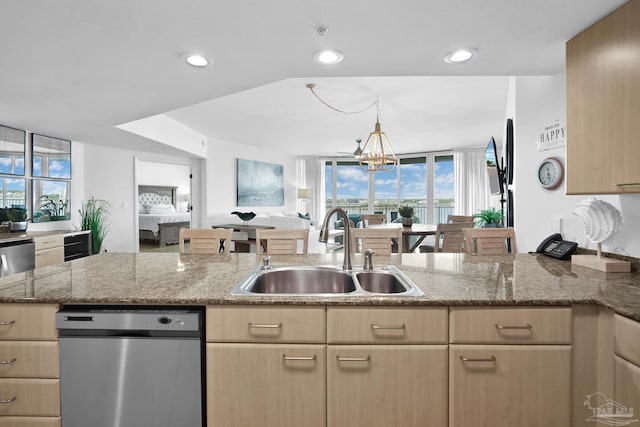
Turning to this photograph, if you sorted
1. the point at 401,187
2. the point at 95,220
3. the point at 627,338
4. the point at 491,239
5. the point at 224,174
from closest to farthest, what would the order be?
the point at 627,338
the point at 491,239
the point at 95,220
the point at 224,174
the point at 401,187

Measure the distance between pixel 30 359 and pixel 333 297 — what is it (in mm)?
1230

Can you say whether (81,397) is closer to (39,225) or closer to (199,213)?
(39,225)

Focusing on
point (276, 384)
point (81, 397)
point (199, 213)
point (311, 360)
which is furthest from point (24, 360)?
point (199, 213)

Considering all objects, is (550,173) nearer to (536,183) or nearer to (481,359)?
(536,183)

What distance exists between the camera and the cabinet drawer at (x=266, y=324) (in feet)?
4.05

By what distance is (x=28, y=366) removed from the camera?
1.26 meters

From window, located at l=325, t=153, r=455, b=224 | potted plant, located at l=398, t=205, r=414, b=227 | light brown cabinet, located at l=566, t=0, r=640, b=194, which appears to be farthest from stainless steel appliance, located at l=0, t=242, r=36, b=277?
window, located at l=325, t=153, r=455, b=224

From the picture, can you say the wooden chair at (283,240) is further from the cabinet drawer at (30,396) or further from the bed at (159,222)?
the bed at (159,222)

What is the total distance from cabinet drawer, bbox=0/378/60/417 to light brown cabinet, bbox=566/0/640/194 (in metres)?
2.58

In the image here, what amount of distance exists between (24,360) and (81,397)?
0.27m

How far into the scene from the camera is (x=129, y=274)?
1664mm

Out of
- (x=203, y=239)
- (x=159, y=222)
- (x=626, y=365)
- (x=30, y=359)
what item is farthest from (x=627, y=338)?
(x=159, y=222)

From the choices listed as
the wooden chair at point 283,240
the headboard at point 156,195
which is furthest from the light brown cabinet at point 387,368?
the headboard at point 156,195

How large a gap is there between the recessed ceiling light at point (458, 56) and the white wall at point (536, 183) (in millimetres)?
784
